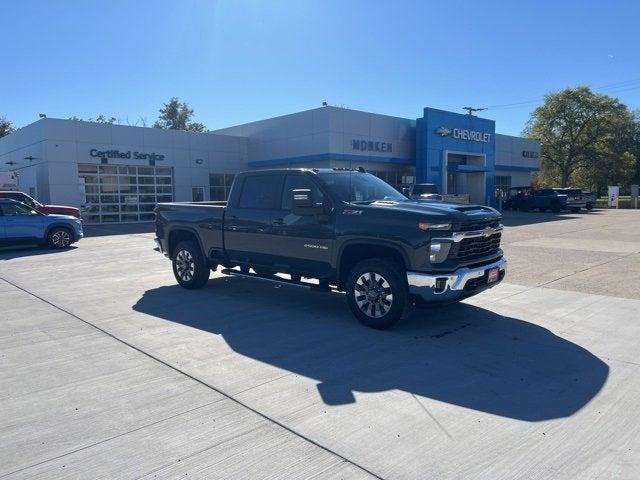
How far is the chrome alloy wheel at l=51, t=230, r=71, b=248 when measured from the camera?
53.4 ft

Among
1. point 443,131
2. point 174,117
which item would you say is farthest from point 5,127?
point 443,131

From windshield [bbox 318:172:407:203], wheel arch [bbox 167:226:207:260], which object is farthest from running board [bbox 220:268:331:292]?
windshield [bbox 318:172:407:203]

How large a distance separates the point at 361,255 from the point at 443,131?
28.7 m

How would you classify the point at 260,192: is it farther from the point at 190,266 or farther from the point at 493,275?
the point at 493,275

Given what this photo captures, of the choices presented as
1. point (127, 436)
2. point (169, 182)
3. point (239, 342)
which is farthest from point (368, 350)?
point (169, 182)

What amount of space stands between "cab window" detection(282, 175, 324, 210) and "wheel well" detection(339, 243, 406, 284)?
809 mm

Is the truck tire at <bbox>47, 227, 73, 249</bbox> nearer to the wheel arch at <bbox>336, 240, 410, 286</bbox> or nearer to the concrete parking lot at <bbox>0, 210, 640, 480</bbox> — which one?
the concrete parking lot at <bbox>0, 210, 640, 480</bbox>

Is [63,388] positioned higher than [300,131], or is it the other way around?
[300,131]

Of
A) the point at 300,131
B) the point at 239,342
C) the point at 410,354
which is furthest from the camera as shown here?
the point at 300,131

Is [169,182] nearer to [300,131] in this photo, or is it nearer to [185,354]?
[300,131]

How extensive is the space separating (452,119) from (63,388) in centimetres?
3311

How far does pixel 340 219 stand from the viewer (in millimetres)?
6688

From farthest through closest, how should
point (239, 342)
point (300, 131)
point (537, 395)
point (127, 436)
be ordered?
point (300, 131)
point (239, 342)
point (537, 395)
point (127, 436)

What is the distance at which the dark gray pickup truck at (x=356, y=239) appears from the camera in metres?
5.99
